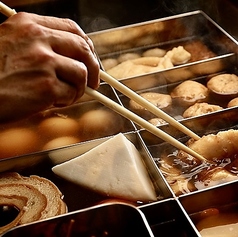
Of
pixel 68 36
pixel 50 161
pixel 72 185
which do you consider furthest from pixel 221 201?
pixel 68 36

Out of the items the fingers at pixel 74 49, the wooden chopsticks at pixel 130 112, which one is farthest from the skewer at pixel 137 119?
the fingers at pixel 74 49

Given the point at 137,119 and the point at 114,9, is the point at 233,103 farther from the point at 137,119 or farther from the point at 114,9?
the point at 114,9

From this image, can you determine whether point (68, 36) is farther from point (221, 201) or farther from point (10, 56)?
point (221, 201)

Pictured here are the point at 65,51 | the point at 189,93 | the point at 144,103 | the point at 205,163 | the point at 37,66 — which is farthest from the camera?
the point at 189,93

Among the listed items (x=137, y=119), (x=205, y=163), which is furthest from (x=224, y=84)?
(x=137, y=119)

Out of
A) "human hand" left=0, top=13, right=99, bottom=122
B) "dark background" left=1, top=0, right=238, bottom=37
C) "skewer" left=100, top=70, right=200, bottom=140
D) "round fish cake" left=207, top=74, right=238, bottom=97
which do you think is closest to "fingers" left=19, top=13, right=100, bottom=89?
"human hand" left=0, top=13, right=99, bottom=122
